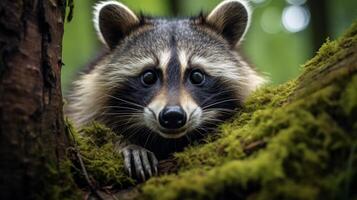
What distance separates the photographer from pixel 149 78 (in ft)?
21.1

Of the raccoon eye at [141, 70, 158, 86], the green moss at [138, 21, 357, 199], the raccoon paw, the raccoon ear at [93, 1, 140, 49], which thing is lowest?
the raccoon paw

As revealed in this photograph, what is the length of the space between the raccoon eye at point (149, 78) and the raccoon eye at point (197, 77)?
0.46 metres

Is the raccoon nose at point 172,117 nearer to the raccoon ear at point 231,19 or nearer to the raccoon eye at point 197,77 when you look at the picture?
the raccoon eye at point 197,77

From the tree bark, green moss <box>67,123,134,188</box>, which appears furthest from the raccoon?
the tree bark

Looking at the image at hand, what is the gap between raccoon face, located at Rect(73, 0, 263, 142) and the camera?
5.82 metres

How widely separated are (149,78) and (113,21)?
4.01 ft

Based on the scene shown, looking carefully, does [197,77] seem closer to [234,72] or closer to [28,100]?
[234,72]

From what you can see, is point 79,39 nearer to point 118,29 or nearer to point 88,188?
point 118,29

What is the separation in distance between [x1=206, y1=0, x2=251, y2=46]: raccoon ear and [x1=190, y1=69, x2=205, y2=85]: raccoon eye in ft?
3.28

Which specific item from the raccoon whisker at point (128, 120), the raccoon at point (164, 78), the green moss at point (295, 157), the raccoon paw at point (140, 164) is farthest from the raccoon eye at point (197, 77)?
the green moss at point (295, 157)

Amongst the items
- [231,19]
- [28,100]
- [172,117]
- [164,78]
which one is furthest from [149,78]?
[28,100]

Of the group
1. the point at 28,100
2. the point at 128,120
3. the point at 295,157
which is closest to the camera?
the point at 295,157

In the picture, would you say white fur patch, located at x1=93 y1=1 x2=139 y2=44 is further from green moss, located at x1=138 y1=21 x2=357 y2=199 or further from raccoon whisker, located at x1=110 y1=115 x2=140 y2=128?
green moss, located at x1=138 y1=21 x2=357 y2=199

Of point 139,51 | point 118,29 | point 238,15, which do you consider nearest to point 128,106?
point 139,51
